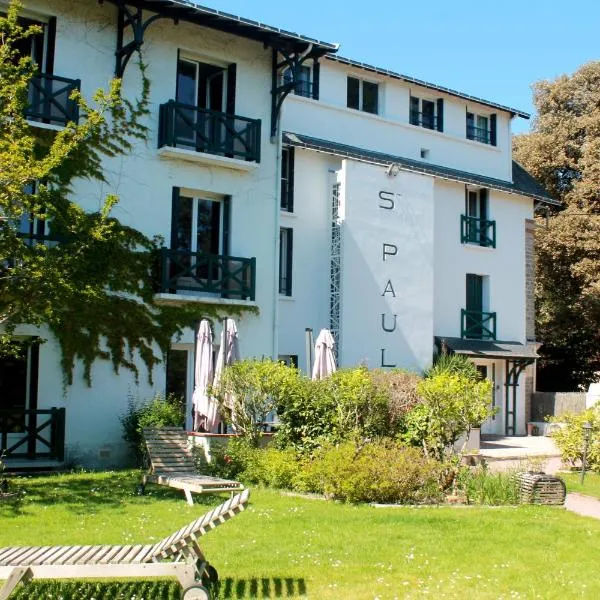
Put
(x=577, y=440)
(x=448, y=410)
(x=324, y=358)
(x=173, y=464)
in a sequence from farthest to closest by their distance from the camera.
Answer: (x=324, y=358) → (x=577, y=440) → (x=448, y=410) → (x=173, y=464)

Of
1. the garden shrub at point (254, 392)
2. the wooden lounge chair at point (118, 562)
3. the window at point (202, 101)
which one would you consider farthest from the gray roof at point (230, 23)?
the wooden lounge chair at point (118, 562)

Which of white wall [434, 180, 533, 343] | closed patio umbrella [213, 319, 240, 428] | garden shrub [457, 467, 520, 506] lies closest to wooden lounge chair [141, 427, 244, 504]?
closed patio umbrella [213, 319, 240, 428]

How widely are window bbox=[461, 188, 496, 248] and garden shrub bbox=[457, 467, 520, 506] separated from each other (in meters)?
14.0

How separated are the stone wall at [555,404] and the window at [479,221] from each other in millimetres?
5049

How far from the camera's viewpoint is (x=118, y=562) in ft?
21.2

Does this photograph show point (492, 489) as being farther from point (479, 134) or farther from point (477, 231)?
point (479, 134)

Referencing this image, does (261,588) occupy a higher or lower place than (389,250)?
lower

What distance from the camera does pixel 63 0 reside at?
1669cm

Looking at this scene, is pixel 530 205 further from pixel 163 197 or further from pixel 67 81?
pixel 67 81

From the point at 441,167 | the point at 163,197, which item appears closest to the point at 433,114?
the point at 441,167

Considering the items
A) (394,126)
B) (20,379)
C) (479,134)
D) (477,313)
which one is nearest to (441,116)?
(479,134)

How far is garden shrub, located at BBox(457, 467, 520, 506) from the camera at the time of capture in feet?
39.0

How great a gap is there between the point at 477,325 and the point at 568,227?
818 centimetres

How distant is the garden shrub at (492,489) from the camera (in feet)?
39.0
